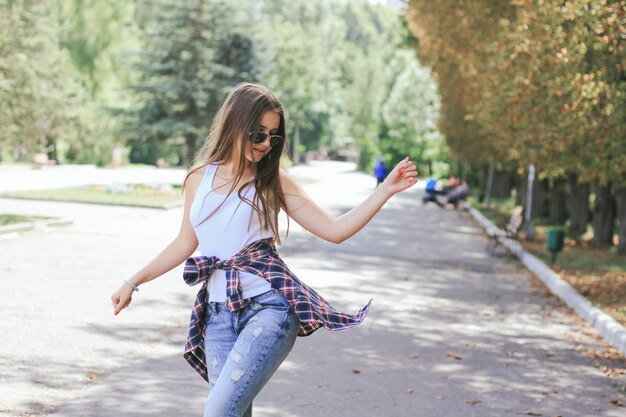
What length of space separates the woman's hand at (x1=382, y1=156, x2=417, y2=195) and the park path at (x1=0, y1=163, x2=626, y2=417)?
3.08 meters

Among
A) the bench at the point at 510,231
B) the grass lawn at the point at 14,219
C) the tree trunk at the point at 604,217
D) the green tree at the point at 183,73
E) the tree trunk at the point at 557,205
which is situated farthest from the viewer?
the green tree at the point at 183,73

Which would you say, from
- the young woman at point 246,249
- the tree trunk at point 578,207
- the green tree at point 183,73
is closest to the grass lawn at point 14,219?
the tree trunk at point 578,207

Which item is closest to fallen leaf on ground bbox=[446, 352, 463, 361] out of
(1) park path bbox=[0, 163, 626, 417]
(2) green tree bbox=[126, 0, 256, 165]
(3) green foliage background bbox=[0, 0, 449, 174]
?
(1) park path bbox=[0, 163, 626, 417]

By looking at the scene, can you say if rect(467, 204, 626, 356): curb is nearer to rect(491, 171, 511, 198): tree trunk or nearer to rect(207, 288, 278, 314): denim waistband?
rect(207, 288, 278, 314): denim waistband

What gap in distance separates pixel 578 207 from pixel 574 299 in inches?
608

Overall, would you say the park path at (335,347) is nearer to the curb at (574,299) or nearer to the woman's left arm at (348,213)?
the curb at (574,299)

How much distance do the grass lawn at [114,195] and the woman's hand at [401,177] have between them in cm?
2466

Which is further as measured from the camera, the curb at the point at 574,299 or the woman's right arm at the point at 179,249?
the curb at the point at 574,299

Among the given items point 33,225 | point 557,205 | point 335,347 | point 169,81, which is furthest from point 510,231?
point 169,81

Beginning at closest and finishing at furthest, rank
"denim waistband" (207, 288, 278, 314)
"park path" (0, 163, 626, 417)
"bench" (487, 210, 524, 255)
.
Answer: "denim waistband" (207, 288, 278, 314)
"park path" (0, 163, 626, 417)
"bench" (487, 210, 524, 255)

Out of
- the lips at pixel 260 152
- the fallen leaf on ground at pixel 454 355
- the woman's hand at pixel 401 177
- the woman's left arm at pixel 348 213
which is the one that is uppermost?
the lips at pixel 260 152

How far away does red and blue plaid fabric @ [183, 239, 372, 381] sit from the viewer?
143 inches

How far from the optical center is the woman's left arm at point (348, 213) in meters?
3.74

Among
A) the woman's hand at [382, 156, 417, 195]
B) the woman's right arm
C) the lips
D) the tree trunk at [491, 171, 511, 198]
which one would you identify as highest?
the lips
